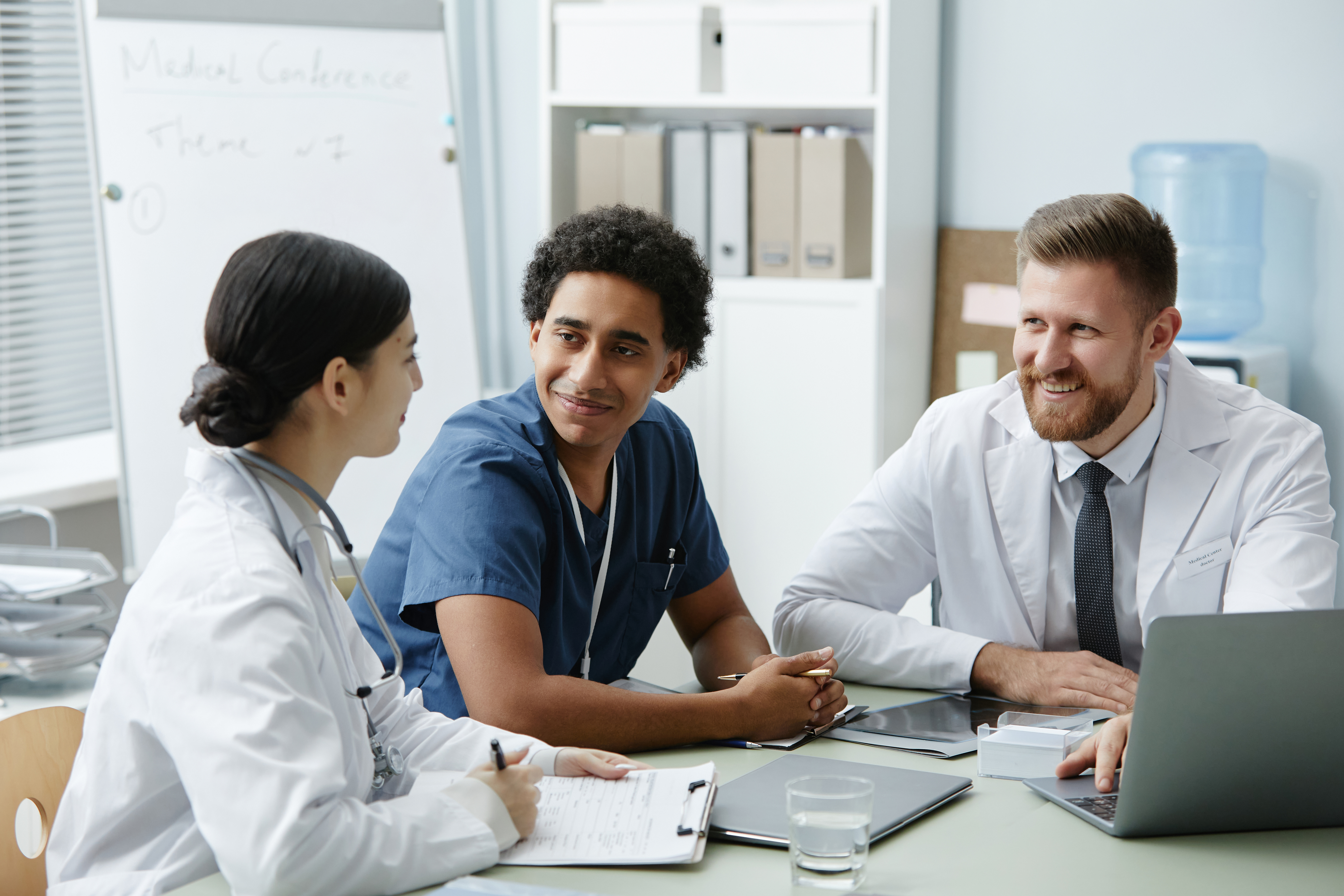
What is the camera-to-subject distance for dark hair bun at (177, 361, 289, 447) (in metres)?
1.12

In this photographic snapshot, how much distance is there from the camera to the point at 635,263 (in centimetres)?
167

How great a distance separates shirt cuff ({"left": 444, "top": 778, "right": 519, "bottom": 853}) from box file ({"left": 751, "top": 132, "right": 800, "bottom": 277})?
2.29 meters

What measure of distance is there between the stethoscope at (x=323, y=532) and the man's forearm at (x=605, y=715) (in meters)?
0.17

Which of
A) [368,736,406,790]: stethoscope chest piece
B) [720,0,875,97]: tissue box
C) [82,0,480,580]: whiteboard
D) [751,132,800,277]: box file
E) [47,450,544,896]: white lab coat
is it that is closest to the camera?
[47,450,544,896]: white lab coat

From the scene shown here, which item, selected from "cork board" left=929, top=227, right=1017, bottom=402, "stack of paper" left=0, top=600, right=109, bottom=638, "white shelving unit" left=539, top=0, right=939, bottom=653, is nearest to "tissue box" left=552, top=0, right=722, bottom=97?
"white shelving unit" left=539, top=0, right=939, bottom=653

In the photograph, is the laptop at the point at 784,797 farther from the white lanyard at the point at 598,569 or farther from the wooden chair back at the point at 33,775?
the wooden chair back at the point at 33,775

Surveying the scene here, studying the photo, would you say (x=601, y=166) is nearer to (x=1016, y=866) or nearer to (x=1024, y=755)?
(x=1024, y=755)

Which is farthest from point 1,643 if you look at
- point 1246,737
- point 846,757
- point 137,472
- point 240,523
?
point 1246,737

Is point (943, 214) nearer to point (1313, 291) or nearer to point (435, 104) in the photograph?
point (1313, 291)

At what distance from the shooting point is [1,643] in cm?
209

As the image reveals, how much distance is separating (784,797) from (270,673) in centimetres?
53

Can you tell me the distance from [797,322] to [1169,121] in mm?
1018

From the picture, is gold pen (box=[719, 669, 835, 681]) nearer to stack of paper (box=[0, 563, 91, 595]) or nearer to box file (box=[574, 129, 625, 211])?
stack of paper (box=[0, 563, 91, 595])

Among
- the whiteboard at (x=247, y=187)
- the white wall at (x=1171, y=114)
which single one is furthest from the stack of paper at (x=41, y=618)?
the white wall at (x=1171, y=114)
